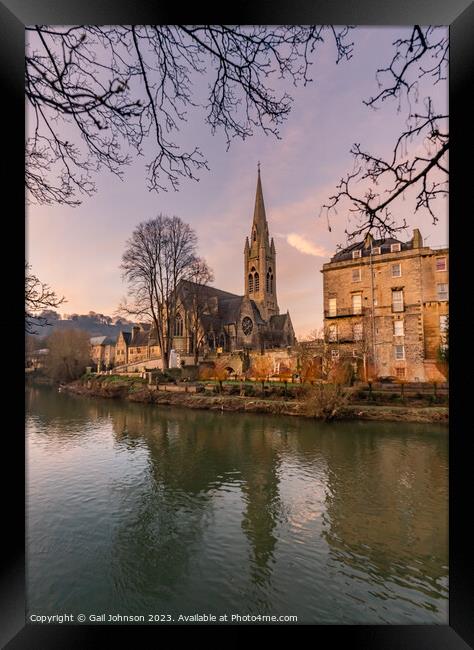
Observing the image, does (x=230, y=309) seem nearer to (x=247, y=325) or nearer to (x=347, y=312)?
(x=247, y=325)

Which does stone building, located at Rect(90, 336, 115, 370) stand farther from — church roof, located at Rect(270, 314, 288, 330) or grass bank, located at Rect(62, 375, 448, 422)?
church roof, located at Rect(270, 314, 288, 330)

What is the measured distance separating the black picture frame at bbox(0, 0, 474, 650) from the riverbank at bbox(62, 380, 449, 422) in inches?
216

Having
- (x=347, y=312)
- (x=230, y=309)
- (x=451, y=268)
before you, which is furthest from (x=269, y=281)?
(x=451, y=268)

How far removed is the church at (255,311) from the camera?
21344 mm

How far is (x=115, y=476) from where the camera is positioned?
13.6ft

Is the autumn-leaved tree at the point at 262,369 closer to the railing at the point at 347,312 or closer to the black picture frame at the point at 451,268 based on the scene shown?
the railing at the point at 347,312

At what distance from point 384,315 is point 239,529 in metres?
5.45

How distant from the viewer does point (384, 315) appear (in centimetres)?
651

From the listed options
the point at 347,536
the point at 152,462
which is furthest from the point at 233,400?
the point at 347,536

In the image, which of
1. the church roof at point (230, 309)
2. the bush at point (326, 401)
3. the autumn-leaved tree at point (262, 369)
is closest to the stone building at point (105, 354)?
the autumn-leaved tree at point (262, 369)

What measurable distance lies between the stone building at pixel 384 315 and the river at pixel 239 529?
1.77m

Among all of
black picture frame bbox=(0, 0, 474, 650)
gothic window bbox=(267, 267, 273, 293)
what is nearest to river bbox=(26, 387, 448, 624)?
black picture frame bbox=(0, 0, 474, 650)

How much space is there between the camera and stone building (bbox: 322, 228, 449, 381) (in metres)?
5.66

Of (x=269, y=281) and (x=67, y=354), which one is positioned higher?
(x=269, y=281)
